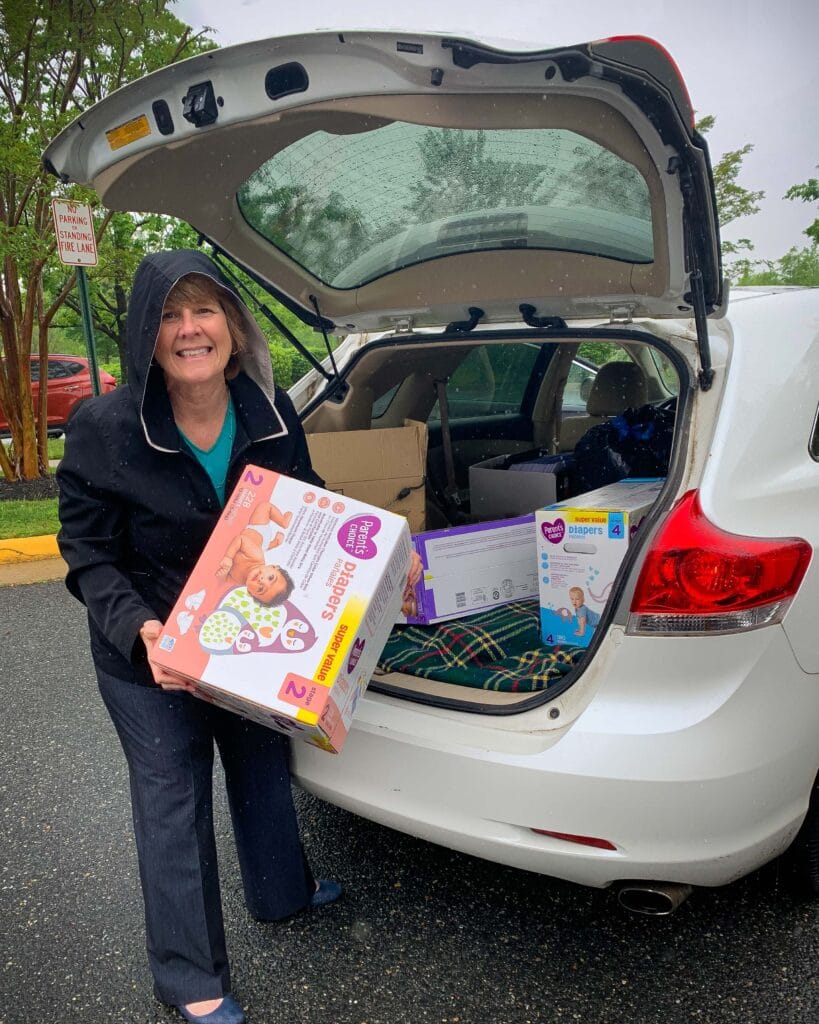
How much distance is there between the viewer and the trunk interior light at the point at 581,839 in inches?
67.1

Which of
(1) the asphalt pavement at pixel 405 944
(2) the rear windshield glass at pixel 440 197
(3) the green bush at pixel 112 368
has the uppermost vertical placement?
(2) the rear windshield glass at pixel 440 197

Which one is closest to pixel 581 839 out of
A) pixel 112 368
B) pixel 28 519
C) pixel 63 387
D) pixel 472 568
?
pixel 472 568

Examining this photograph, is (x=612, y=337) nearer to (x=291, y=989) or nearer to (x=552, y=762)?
(x=552, y=762)

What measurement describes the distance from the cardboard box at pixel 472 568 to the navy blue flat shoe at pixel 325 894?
2.48 ft

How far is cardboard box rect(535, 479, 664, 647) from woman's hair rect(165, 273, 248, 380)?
870 mm

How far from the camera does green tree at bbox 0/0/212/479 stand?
6.66m

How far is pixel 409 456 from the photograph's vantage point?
9.71 feet

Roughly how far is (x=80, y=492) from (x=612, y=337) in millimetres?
1397

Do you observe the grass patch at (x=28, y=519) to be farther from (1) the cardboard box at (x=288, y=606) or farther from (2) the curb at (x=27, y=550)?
(1) the cardboard box at (x=288, y=606)

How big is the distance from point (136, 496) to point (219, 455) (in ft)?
0.73

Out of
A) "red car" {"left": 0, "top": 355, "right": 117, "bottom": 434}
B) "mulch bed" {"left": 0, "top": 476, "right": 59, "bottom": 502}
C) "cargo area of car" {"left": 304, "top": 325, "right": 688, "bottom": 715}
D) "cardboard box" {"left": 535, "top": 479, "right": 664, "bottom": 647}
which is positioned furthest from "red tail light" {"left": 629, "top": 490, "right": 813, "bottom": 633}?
"red car" {"left": 0, "top": 355, "right": 117, "bottom": 434}

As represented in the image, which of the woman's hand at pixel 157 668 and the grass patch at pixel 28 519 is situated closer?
the woman's hand at pixel 157 668

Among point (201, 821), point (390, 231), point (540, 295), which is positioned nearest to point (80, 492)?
point (201, 821)

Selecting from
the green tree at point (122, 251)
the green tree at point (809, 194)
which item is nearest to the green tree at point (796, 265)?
the green tree at point (809, 194)
